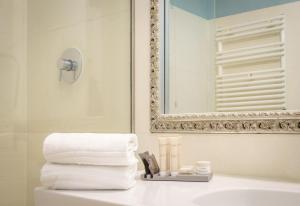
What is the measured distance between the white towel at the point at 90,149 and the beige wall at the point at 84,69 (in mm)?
480

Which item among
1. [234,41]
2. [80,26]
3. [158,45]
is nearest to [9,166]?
[80,26]

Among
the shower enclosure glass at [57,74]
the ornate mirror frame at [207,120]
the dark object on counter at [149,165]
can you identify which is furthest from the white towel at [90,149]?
the shower enclosure glass at [57,74]

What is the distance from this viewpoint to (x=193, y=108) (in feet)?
3.92

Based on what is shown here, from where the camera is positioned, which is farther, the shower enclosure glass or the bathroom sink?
the shower enclosure glass

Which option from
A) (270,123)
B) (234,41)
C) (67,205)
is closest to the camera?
(67,205)

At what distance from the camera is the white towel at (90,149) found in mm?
840

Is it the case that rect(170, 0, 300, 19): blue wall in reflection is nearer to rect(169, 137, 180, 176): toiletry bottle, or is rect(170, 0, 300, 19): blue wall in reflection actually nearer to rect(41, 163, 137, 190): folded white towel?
rect(169, 137, 180, 176): toiletry bottle

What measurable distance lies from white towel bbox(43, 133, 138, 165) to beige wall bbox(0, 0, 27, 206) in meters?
0.52

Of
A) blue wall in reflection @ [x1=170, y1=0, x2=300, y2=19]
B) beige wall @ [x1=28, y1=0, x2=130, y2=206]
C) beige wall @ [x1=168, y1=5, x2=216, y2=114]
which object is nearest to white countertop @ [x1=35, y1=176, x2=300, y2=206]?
beige wall @ [x1=168, y1=5, x2=216, y2=114]

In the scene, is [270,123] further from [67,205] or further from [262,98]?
[67,205]

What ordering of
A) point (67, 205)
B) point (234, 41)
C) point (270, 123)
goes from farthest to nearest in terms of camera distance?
point (234, 41) → point (270, 123) → point (67, 205)

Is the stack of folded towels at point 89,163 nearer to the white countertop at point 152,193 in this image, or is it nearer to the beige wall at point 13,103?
the white countertop at point 152,193

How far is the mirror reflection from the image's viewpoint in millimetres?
1038

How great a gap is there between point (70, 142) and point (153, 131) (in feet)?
1.50
